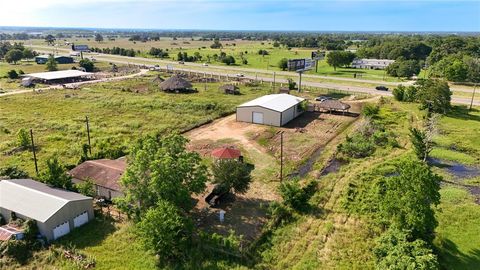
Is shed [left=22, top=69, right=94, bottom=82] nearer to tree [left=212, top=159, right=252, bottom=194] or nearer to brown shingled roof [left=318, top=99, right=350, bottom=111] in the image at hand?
brown shingled roof [left=318, top=99, right=350, bottom=111]

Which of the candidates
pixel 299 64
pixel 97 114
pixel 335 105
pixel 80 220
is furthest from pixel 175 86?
pixel 80 220

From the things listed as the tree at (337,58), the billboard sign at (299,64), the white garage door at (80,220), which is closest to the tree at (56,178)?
the white garage door at (80,220)

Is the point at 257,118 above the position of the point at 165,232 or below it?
above

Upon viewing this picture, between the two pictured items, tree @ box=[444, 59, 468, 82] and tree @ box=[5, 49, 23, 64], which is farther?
tree @ box=[5, 49, 23, 64]

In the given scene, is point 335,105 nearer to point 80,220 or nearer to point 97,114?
point 97,114

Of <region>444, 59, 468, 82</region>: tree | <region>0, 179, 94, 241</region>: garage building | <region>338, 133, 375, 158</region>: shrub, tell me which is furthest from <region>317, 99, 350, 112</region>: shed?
<region>0, 179, 94, 241</region>: garage building
